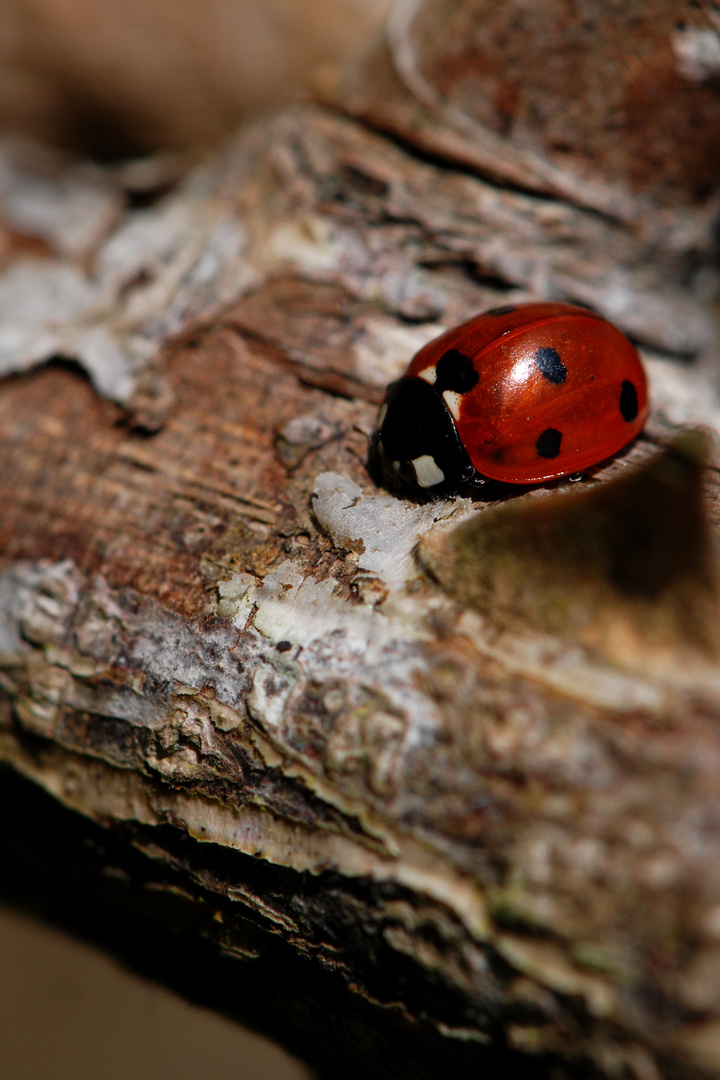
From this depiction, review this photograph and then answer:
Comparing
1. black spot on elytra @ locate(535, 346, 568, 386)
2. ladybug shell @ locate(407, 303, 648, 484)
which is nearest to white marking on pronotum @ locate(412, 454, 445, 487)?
ladybug shell @ locate(407, 303, 648, 484)

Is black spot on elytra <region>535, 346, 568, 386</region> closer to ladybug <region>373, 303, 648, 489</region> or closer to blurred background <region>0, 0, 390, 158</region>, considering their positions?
ladybug <region>373, 303, 648, 489</region>

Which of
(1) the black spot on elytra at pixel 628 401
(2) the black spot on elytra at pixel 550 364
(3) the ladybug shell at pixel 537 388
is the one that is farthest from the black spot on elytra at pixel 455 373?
(1) the black spot on elytra at pixel 628 401

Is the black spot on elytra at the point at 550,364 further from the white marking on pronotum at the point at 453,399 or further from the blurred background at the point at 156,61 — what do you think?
the blurred background at the point at 156,61

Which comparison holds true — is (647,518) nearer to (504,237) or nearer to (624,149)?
(504,237)

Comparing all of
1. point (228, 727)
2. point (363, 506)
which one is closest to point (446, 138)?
point (363, 506)

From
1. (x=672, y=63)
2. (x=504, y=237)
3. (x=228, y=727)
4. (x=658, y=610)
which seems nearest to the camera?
(x=658, y=610)

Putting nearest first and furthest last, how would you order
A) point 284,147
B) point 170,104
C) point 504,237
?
1. point 504,237
2. point 284,147
3. point 170,104
